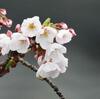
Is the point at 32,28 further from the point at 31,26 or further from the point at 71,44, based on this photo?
the point at 71,44

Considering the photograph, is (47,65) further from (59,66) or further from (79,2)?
(79,2)

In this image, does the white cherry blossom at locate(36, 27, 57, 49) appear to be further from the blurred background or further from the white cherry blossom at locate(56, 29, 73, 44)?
the blurred background

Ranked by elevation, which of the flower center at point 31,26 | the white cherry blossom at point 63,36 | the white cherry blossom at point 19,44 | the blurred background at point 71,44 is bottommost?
the white cherry blossom at point 63,36

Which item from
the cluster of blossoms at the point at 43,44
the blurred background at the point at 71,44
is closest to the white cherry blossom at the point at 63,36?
the cluster of blossoms at the point at 43,44

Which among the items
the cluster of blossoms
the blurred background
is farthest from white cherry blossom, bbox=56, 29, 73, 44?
the blurred background

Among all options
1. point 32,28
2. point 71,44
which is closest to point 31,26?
point 32,28

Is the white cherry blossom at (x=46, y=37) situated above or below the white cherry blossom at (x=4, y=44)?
below

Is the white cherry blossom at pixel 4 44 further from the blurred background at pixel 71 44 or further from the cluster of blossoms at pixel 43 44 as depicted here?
the blurred background at pixel 71 44
